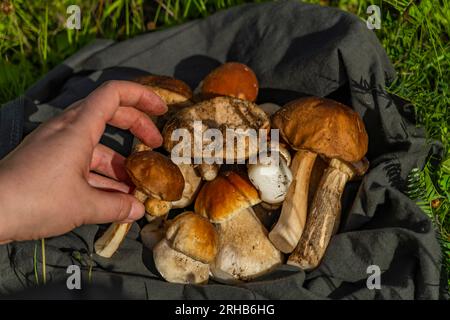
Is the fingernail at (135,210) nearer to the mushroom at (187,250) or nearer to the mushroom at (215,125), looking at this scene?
the mushroom at (187,250)

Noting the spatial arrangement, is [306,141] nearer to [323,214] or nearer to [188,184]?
[323,214]

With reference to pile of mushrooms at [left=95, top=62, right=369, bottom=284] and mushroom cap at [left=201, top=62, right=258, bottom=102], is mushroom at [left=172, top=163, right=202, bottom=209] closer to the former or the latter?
pile of mushrooms at [left=95, top=62, right=369, bottom=284]

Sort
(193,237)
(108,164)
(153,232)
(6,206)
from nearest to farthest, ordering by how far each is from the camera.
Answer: (6,206)
(193,237)
(153,232)
(108,164)

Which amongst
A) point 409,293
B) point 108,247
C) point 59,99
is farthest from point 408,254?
point 59,99

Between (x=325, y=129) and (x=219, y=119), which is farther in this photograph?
(x=219, y=119)

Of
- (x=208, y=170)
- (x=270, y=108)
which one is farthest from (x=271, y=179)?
(x=270, y=108)
